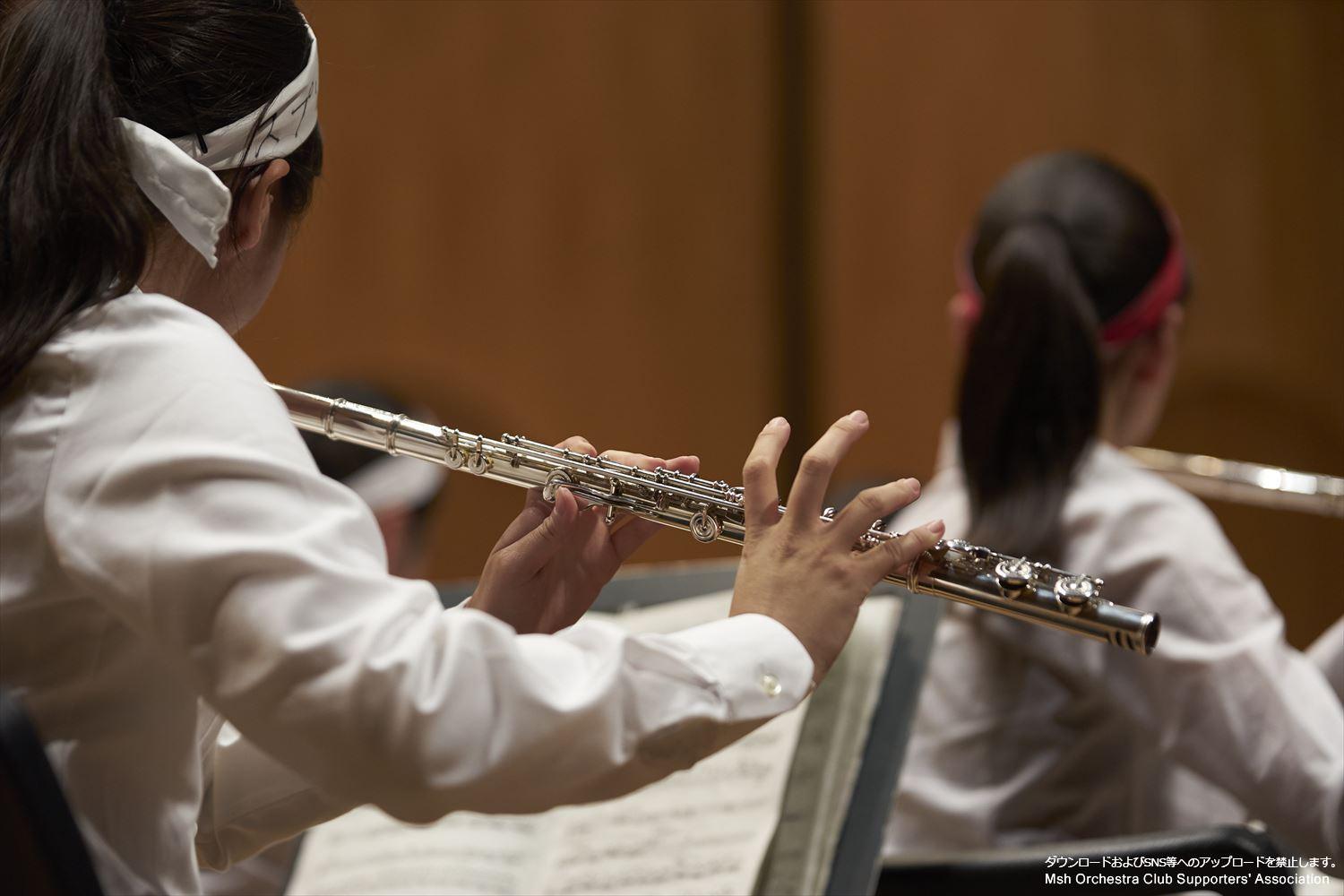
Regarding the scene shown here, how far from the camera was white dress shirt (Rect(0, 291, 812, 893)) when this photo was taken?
0.66 metres

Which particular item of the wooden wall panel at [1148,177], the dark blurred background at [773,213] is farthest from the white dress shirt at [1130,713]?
the wooden wall panel at [1148,177]

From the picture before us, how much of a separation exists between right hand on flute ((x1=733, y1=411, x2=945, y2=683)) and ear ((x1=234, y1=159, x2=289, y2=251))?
36cm

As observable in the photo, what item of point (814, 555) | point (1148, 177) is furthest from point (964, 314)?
point (1148, 177)

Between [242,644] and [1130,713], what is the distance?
1046 millimetres

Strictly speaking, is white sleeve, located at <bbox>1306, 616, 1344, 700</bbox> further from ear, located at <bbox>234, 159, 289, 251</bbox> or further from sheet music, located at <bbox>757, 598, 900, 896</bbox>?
ear, located at <bbox>234, 159, 289, 251</bbox>

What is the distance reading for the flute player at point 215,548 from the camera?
67 centimetres

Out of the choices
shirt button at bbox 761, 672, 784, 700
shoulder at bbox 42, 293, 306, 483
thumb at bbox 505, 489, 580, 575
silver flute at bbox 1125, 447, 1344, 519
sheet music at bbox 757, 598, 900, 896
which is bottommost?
sheet music at bbox 757, 598, 900, 896

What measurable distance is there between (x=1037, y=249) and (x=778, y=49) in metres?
1.71

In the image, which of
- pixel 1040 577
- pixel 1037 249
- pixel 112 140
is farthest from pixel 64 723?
pixel 1037 249

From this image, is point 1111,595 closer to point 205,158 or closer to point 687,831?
point 687,831

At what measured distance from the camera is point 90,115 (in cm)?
80

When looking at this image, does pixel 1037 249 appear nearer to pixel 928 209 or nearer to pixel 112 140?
pixel 112 140

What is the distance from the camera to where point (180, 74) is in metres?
0.83

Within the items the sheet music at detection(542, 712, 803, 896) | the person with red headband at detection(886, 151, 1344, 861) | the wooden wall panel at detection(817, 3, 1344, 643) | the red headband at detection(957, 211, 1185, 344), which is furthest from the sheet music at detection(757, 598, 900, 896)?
the wooden wall panel at detection(817, 3, 1344, 643)
